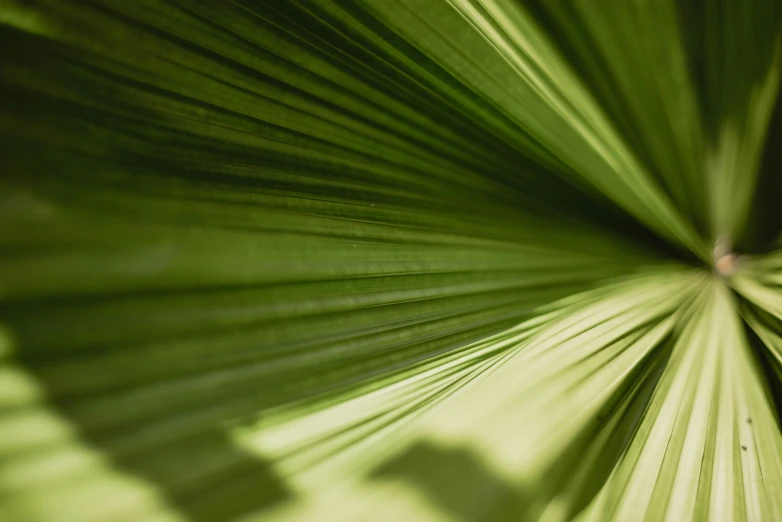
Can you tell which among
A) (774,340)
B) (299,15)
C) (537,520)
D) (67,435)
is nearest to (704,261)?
(774,340)

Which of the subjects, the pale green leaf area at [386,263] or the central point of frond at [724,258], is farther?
the central point of frond at [724,258]

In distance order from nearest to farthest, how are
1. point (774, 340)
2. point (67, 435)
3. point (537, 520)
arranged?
point (67, 435), point (537, 520), point (774, 340)

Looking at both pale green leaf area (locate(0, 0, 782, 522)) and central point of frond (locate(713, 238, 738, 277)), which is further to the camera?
central point of frond (locate(713, 238, 738, 277))

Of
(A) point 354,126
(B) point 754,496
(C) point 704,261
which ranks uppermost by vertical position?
(A) point 354,126

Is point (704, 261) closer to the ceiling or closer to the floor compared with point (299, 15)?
closer to the floor

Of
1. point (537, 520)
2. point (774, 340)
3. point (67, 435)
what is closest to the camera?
point (67, 435)

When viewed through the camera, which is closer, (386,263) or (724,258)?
(386,263)

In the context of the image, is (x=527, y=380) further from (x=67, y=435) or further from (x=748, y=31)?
(x=748, y=31)

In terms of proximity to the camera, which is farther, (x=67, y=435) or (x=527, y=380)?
(x=527, y=380)
